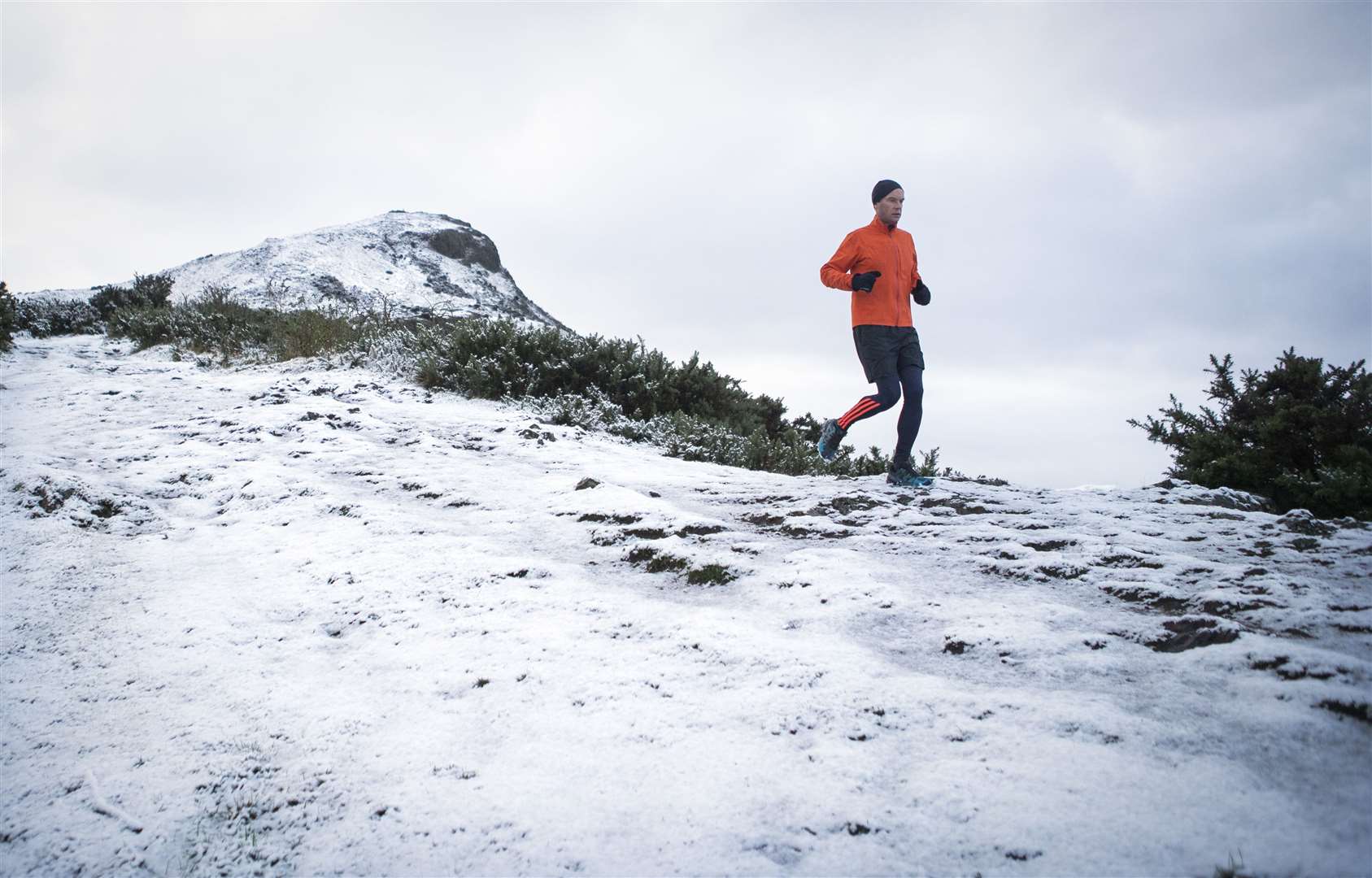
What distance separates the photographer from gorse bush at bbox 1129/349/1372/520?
4.82 meters

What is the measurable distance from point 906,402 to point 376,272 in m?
17.3

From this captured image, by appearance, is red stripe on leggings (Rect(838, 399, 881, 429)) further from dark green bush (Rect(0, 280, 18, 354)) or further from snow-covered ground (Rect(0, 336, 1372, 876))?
dark green bush (Rect(0, 280, 18, 354))

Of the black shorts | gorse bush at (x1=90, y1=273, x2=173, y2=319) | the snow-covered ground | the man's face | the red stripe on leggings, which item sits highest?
the man's face

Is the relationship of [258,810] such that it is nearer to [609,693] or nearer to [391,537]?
[609,693]

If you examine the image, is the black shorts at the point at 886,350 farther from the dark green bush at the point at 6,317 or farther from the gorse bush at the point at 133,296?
the gorse bush at the point at 133,296

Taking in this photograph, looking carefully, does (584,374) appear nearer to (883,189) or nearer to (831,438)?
(831,438)

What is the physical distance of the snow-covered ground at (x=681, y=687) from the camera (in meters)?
1.68

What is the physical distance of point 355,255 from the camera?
63.1 ft

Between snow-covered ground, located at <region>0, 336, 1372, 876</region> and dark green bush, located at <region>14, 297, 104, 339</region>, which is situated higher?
dark green bush, located at <region>14, 297, 104, 339</region>

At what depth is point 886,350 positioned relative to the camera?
16.5 feet

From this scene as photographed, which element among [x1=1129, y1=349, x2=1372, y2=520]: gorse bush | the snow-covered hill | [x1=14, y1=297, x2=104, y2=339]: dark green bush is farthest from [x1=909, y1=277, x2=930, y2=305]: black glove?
[x1=14, y1=297, x2=104, y2=339]: dark green bush

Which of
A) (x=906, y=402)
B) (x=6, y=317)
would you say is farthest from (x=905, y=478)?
(x=6, y=317)

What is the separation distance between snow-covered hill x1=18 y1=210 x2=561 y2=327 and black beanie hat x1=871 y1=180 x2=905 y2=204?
449 inches

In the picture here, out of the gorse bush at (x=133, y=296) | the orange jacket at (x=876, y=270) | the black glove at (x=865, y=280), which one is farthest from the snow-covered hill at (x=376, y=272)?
the black glove at (x=865, y=280)
